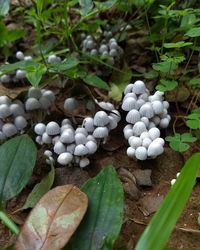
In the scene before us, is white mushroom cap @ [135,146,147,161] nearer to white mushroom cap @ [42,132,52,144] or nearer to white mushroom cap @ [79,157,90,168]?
white mushroom cap @ [79,157,90,168]

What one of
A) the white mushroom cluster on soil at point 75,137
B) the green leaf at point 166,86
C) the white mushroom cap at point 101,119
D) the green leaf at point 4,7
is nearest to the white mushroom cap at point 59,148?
the white mushroom cluster on soil at point 75,137

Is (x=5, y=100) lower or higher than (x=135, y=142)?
higher

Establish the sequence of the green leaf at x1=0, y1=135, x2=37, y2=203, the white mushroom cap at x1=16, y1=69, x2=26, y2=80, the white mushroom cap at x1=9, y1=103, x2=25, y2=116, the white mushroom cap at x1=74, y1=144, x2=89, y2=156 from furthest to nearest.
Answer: the white mushroom cap at x1=16, y1=69, x2=26, y2=80, the white mushroom cap at x1=9, y1=103, x2=25, y2=116, the white mushroom cap at x1=74, y1=144, x2=89, y2=156, the green leaf at x1=0, y1=135, x2=37, y2=203

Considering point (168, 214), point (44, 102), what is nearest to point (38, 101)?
point (44, 102)

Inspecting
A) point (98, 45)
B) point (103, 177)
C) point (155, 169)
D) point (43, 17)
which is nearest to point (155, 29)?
point (98, 45)

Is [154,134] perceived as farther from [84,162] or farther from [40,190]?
[40,190]

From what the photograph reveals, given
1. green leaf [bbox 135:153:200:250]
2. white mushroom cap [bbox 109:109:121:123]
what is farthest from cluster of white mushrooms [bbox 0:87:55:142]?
green leaf [bbox 135:153:200:250]

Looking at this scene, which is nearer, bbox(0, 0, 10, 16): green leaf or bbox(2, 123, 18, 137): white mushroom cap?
bbox(2, 123, 18, 137): white mushroom cap
